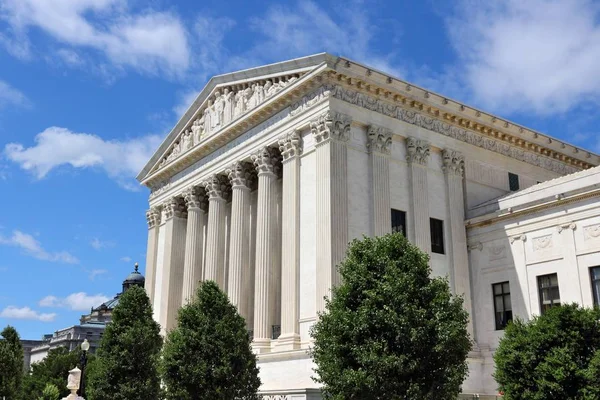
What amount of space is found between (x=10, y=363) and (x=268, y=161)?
18.3 meters

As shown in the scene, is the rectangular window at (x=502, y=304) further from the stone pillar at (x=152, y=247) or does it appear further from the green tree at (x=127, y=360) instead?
the stone pillar at (x=152, y=247)

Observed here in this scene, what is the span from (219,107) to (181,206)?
26.1 ft

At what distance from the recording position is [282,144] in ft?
111

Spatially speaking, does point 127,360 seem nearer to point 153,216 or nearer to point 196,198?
point 196,198

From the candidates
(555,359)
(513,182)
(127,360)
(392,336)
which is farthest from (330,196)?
A: (513,182)

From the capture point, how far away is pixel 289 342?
29.9 metres

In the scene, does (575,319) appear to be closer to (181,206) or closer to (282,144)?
(282,144)

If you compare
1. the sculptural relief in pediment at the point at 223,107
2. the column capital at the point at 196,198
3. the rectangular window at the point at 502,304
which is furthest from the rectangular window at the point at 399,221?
the column capital at the point at 196,198

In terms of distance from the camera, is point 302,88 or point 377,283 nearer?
point 377,283

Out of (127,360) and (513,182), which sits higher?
(513,182)

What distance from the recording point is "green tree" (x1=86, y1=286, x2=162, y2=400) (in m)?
27.7

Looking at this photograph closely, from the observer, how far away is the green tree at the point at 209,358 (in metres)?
22.8

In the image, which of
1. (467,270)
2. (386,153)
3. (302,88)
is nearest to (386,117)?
(386,153)

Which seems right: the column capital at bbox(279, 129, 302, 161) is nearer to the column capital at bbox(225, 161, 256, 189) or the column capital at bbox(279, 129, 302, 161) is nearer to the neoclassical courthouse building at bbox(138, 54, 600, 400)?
the neoclassical courthouse building at bbox(138, 54, 600, 400)
